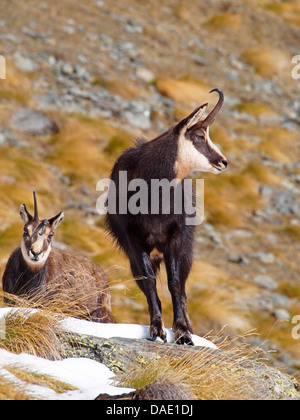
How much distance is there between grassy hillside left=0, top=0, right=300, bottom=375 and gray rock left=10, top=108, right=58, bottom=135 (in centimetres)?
5

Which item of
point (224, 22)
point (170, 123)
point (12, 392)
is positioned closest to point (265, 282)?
point (170, 123)

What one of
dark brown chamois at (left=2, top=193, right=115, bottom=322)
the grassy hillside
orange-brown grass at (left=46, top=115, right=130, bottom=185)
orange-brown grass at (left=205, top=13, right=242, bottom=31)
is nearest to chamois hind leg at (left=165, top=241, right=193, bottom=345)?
dark brown chamois at (left=2, top=193, right=115, bottom=322)

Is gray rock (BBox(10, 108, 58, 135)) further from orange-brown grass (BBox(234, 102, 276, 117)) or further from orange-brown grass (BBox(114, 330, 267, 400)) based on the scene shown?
orange-brown grass (BBox(114, 330, 267, 400))

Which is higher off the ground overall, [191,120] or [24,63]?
[191,120]

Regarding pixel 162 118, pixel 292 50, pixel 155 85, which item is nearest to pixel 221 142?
pixel 162 118

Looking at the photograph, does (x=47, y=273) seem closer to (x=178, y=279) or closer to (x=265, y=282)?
(x=178, y=279)

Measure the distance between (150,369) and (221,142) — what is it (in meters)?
23.0

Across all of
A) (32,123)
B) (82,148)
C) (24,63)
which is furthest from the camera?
(24,63)

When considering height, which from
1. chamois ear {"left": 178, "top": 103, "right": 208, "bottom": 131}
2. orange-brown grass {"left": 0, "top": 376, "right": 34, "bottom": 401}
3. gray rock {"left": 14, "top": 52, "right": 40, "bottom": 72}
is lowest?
gray rock {"left": 14, "top": 52, "right": 40, "bottom": 72}

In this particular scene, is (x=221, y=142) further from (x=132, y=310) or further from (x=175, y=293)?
(x=175, y=293)

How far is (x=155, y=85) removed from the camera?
32188 mm

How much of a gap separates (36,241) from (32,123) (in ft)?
57.9

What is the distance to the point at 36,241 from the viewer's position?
9.51 metres

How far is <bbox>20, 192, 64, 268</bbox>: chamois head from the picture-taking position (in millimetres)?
9445
